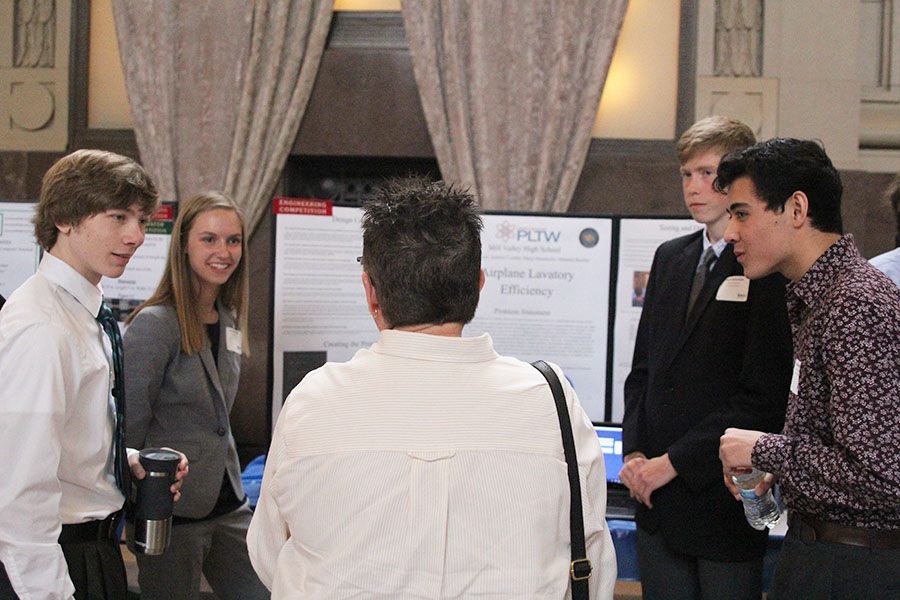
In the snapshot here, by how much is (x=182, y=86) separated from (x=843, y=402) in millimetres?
4470

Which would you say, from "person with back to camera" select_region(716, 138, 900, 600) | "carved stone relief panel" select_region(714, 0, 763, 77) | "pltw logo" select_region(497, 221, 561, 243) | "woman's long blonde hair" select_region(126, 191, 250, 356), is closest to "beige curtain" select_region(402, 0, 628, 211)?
"carved stone relief panel" select_region(714, 0, 763, 77)

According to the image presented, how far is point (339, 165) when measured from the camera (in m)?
5.55

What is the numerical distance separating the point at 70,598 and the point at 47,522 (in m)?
0.16

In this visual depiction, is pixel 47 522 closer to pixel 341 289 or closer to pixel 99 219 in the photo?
pixel 99 219

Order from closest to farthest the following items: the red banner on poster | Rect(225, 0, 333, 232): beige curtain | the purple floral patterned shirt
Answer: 1. the purple floral patterned shirt
2. the red banner on poster
3. Rect(225, 0, 333, 232): beige curtain

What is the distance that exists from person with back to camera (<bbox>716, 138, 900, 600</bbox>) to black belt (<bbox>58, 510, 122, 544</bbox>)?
137 cm

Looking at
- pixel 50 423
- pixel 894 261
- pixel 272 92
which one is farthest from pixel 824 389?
pixel 272 92

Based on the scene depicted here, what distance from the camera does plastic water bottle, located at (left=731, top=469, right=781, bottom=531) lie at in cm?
207

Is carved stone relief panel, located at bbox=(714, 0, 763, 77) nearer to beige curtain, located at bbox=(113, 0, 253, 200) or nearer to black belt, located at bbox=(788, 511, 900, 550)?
beige curtain, located at bbox=(113, 0, 253, 200)

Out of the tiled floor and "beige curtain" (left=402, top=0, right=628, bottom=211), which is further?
"beige curtain" (left=402, top=0, right=628, bottom=211)

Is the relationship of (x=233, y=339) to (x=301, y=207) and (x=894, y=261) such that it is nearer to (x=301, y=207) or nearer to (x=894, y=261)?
(x=301, y=207)

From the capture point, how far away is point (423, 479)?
55.2 inches

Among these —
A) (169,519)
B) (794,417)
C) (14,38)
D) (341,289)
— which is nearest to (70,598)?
(169,519)

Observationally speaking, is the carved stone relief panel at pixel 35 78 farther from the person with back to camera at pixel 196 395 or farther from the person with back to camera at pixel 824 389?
the person with back to camera at pixel 824 389
